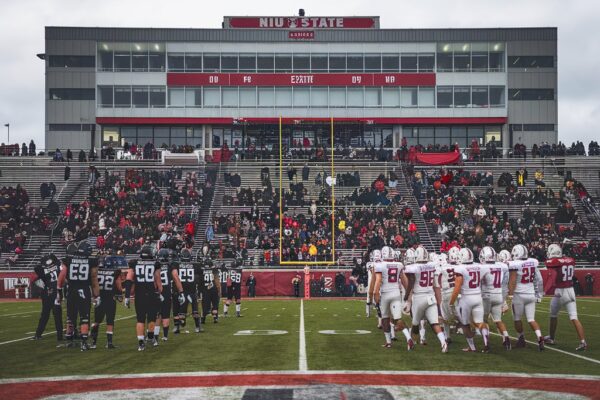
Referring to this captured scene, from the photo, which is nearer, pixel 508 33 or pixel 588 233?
pixel 588 233

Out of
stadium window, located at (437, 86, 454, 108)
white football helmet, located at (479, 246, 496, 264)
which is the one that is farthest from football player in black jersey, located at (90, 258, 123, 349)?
stadium window, located at (437, 86, 454, 108)

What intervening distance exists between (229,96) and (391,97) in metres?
12.0

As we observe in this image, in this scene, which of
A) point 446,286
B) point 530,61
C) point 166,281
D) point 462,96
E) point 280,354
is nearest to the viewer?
point 280,354

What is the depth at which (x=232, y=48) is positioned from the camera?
186 ft

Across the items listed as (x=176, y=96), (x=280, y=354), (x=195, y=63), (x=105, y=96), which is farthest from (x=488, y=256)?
(x=105, y=96)

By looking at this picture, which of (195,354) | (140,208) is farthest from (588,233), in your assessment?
(195,354)

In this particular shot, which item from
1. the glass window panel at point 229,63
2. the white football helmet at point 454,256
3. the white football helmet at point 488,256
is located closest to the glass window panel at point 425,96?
the glass window panel at point 229,63

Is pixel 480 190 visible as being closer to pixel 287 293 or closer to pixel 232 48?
pixel 287 293

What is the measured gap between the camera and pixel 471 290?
1433cm

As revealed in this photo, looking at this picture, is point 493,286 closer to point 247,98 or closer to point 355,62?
point 247,98

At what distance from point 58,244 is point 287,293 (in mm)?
12431

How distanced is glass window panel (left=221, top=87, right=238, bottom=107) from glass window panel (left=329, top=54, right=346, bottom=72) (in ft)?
23.9

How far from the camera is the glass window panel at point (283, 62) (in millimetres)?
56812

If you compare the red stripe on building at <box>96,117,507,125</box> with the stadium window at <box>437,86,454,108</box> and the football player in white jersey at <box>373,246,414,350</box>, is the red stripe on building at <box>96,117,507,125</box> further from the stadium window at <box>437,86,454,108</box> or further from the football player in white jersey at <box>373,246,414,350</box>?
the football player in white jersey at <box>373,246,414,350</box>
